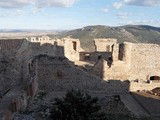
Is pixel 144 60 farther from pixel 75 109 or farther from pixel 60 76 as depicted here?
pixel 75 109

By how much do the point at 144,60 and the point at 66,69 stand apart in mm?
8445

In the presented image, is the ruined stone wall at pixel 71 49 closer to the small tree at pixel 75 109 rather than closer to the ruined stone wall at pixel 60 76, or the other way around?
the ruined stone wall at pixel 60 76

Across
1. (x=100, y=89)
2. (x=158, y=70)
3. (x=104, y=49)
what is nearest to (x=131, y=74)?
(x=158, y=70)

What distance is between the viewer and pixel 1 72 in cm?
2297

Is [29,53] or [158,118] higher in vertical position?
[29,53]

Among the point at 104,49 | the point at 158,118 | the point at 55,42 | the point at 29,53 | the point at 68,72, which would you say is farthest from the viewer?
the point at 104,49

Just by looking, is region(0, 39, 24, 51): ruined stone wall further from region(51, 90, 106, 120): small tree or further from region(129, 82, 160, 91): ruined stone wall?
region(51, 90, 106, 120): small tree

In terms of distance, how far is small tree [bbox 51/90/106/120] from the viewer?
53.9 ft

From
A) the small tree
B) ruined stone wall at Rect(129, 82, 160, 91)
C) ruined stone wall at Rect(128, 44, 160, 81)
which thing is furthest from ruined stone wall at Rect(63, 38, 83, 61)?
the small tree

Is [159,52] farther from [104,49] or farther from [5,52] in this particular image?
[5,52]

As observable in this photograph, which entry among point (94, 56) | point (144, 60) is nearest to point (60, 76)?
point (94, 56)

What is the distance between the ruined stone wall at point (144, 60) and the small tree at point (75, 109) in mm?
10801

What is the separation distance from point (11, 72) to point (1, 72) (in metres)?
0.58

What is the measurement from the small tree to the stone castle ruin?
219cm
